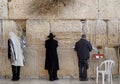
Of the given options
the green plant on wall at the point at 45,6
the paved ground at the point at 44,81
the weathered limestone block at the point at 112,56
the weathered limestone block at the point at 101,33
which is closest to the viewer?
the paved ground at the point at 44,81

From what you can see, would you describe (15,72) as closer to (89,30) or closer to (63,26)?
(63,26)

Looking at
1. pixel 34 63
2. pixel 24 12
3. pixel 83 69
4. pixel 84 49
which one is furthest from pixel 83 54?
Answer: pixel 24 12

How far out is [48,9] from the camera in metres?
12.6

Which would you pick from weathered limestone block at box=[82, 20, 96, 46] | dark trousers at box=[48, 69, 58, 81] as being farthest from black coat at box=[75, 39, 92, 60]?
dark trousers at box=[48, 69, 58, 81]

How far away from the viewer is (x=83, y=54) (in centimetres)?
1178

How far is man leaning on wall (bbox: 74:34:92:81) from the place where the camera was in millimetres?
11781

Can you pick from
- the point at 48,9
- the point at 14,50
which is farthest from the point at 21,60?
the point at 48,9

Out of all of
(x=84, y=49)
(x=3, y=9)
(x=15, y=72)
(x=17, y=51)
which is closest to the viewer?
(x=84, y=49)

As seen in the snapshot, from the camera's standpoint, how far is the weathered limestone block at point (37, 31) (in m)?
12.6

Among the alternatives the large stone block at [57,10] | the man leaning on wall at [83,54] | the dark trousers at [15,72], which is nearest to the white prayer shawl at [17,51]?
the dark trousers at [15,72]

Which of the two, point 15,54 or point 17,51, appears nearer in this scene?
point 15,54

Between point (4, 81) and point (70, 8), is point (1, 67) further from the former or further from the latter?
point (70, 8)

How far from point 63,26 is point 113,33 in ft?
5.95

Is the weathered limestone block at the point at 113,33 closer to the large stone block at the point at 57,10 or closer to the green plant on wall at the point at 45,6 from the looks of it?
the large stone block at the point at 57,10
